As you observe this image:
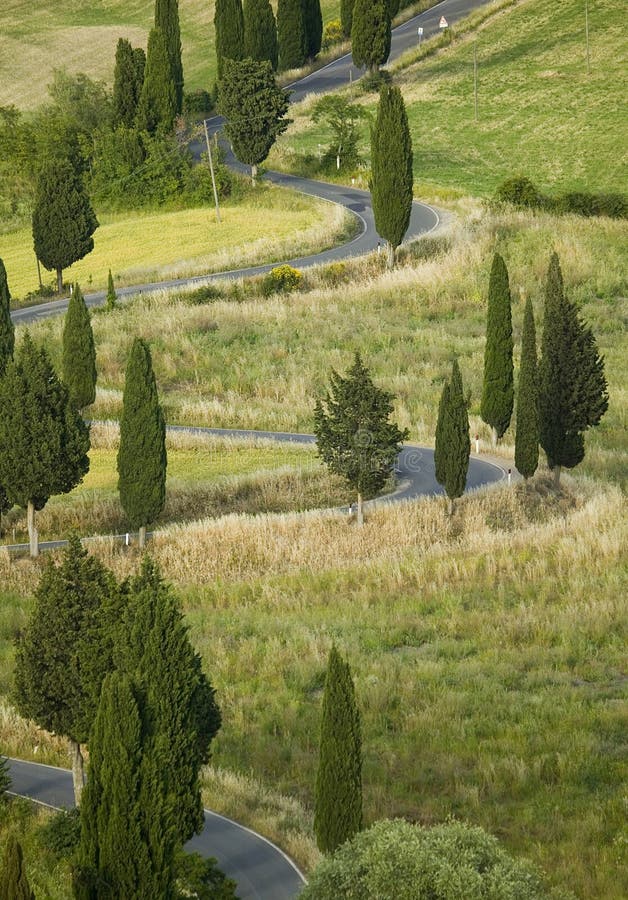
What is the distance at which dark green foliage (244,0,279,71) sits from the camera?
101m

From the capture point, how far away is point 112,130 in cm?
9569

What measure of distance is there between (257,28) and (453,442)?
63.2 meters

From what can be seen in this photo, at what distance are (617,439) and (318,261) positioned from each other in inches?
999

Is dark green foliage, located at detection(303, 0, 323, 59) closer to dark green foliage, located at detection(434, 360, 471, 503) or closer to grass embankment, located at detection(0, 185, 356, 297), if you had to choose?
grass embankment, located at detection(0, 185, 356, 297)

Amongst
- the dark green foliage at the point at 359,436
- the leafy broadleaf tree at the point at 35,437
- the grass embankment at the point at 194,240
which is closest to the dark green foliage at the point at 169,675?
the leafy broadleaf tree at the point at 35,437

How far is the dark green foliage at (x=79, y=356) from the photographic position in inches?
2244

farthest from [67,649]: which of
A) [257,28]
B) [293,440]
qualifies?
[257,28]

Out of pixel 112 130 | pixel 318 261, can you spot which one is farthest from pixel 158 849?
pixel 112 130

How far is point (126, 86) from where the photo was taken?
312 ft

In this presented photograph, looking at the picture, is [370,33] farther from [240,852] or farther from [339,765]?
[339,765]

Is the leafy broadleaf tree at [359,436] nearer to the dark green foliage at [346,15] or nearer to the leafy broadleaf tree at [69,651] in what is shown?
the leafy broadleaf tree at [69,651]

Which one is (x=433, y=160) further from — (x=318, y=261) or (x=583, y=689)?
(x=583, y=689)

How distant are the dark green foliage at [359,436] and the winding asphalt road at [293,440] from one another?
2788mm

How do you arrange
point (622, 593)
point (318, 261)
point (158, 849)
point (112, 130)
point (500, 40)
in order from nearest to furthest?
1. point (158, 849)
2. point (622, 593)
3. point (318, 261)
4. point (112, 130)
5. point (500, 40)
